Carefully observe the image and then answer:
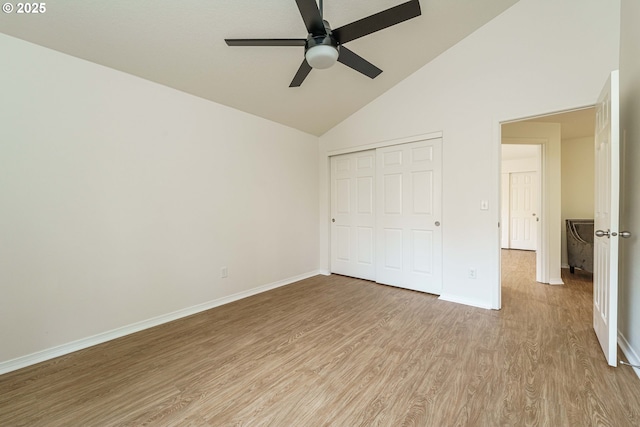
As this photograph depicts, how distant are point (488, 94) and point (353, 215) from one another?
2402 mm

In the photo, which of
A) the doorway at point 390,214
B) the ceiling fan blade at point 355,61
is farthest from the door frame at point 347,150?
the ceiling fan blade at point 355,61

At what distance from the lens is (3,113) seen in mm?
1972

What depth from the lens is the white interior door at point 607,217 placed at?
183cm

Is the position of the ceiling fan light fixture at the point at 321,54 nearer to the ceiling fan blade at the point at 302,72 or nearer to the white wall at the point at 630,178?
the ceiling fan blade at the point at 302,72

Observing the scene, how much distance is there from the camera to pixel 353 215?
4.45 m

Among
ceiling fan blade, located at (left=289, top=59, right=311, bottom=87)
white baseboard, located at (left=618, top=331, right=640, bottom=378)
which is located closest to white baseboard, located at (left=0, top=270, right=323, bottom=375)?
ceiling fan blade, located at (left=289, top=59, right=311, bottom=87)

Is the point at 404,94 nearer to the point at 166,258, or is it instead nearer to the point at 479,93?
the point at 479,93

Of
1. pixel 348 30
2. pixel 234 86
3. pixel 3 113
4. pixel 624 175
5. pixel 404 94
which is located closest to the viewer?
pixel 348 30

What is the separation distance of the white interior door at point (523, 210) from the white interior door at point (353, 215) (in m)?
5.13

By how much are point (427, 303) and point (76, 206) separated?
372 cm

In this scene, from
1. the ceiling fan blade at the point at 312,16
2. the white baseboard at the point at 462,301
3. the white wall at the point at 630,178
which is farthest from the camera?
the white baseboard at the point at 462,301

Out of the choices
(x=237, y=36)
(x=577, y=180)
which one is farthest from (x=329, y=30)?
(x=577, y=180)

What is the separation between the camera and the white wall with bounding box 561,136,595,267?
4.64m

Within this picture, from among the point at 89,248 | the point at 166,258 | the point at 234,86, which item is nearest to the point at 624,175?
the point at 234,86
